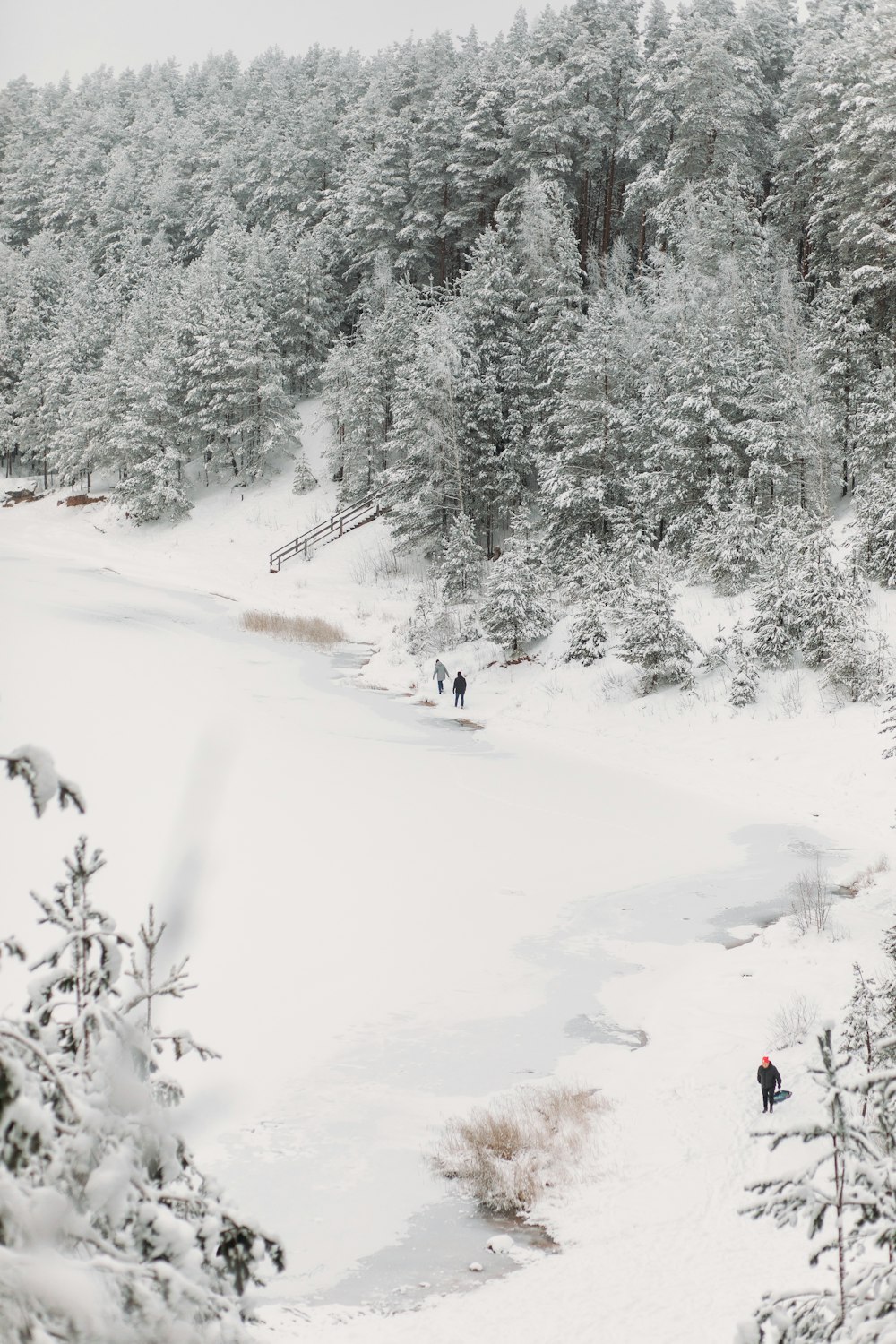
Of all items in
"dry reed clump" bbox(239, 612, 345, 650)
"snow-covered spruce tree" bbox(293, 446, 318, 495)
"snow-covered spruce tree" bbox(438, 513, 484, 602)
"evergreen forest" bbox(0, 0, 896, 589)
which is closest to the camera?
"evergreen forest" bbox(0, 0, 896, 589)

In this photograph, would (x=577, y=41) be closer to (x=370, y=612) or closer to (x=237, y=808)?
(x=370, y=612)

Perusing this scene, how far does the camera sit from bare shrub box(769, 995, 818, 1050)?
32.8 feet

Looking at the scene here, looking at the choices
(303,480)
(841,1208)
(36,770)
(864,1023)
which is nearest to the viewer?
(36,770)

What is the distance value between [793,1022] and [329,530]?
108 ft

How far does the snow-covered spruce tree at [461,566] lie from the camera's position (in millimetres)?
31109

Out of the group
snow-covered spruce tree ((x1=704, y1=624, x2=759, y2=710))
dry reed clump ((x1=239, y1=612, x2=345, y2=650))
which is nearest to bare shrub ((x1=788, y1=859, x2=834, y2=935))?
snow-covered spruce tree ((x1=704, y1=624, x2=759, y2=710))

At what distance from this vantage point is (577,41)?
151 ft

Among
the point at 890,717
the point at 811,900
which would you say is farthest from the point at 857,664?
the point at 811,900

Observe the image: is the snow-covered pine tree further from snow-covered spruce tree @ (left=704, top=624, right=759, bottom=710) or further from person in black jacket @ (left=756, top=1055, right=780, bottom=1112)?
person in black jacket @ (left=756, top=1055, right=780, bottom=1112)

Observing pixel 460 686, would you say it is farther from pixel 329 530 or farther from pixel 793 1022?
pixel 329 530

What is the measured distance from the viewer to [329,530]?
40438 mm

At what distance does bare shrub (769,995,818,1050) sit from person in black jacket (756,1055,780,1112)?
122 centimetres

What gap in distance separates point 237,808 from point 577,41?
44592 millimetres

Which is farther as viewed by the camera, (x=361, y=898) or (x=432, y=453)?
(x=432, y=453)
